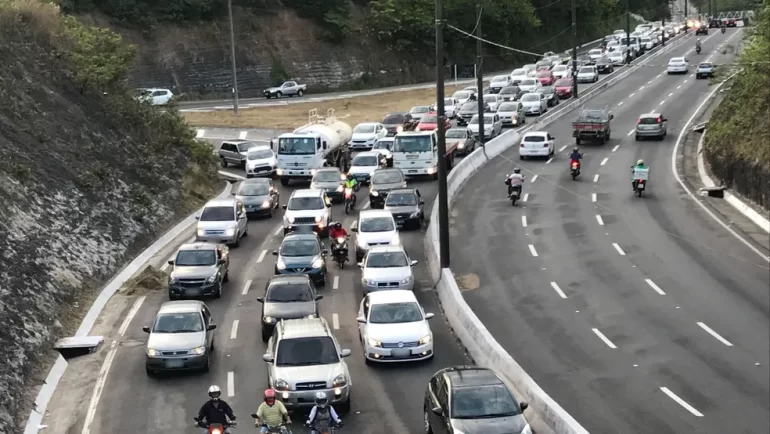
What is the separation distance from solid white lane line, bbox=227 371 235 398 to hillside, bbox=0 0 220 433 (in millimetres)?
4289

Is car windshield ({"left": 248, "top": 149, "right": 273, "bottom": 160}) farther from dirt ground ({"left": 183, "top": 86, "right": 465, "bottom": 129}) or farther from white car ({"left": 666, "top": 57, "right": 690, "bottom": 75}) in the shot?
white car ({"left": 666, "top": 57, "right": 690, "bottom": 75})

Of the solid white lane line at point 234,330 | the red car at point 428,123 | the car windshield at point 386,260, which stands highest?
the red car at point 428,123

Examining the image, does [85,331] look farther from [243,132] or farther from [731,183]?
[243,132]

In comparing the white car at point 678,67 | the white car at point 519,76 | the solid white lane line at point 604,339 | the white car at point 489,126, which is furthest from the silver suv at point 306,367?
the white car at point 678,67

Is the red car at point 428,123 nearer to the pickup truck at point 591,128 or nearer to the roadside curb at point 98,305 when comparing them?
the pickup truck at point 591,128

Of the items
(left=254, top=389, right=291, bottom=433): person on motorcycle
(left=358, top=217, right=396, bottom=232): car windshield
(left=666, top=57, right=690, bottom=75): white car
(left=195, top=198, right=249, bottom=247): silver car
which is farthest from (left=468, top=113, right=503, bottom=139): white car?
(left=254, top=389, right=291, bottom=433): person on motorcycle

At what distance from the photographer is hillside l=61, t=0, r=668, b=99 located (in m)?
85.1

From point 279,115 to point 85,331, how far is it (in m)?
47.1

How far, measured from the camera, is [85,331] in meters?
27.5

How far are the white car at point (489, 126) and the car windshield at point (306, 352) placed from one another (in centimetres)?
3772

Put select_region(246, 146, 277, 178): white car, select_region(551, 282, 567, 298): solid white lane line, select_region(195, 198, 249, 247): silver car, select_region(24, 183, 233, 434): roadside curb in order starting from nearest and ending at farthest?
select_region(24, 183, 233, 434): roadside curb < select_region(551, 282, 567, 298): solid white lane line < select_region(195, 198, 249, 247): silver car < select_region(246, 146, 277, 178): white car

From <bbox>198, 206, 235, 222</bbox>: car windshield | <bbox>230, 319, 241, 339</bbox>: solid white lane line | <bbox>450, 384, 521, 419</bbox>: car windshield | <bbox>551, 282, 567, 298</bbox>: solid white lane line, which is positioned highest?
<bbox>198, 206, 235, 222</bbox>: car windshield

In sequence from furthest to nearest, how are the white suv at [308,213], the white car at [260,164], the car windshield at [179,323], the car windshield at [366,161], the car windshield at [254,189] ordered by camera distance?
the white car at [260,164], the car windshield at [366,161], the car windshield at [254,189], the white suv at [308,213], the car windshield at [179,323]

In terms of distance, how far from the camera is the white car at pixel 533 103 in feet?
227
